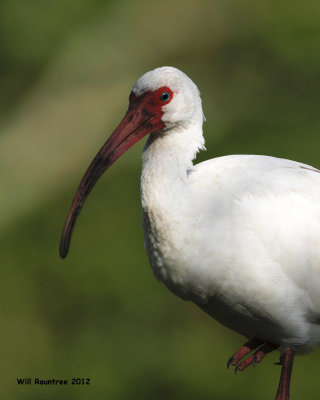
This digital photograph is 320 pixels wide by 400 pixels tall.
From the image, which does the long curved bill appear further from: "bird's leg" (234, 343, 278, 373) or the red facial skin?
"bird's leg" (234, 343, 278, 373)

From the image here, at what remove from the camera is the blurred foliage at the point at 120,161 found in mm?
8625

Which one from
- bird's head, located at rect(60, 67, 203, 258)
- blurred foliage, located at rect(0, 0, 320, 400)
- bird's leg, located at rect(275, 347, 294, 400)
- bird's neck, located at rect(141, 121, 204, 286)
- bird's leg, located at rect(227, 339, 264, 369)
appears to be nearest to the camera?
bird's neck, located at rect(141, 121, 204, 286)

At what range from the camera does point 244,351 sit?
540 centimetres

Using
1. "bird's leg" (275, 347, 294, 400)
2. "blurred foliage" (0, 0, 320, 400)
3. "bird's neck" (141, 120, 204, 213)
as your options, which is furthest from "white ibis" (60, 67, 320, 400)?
"blurred foliage" (0, 0, 320, 400)

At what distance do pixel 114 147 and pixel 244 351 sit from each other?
5.69 ft

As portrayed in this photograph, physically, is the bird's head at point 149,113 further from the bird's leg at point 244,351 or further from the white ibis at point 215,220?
the bird's leg at point 244,351

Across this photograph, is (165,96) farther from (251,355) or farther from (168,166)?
(251,355)

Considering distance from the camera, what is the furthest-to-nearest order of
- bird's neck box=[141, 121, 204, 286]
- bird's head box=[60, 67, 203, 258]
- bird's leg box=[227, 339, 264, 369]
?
bird's leg box=[227, 339, 264, 369] < bird's head box=[60, 67, 203, 258] < bird's neck box=[141, 121, 204, 286]

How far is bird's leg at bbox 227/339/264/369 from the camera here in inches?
209

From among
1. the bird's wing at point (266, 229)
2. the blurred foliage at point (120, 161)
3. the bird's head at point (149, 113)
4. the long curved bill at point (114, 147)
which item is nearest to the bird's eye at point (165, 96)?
the bird's head at point (149, 113)

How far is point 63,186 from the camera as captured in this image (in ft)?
34.4

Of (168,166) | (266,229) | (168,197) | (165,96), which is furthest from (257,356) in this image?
(165,96)

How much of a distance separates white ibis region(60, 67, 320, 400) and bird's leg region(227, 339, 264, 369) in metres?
0.36

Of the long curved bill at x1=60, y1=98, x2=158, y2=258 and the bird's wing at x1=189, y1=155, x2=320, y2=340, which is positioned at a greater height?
the long curved bill at x1=60, y1=98, x2=158, y2=258
